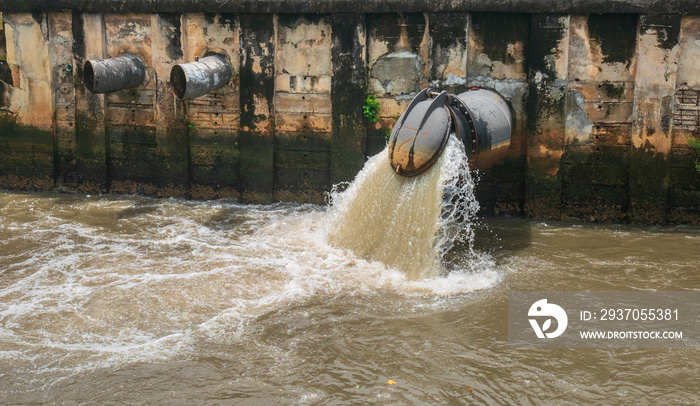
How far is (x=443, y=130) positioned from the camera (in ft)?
23.8

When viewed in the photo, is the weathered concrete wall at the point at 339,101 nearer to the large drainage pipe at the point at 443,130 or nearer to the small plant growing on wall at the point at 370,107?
the small plant growing on wall at the point at 370,107

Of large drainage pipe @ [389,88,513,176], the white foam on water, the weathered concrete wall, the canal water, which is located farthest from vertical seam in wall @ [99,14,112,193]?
large drainage pipe @ [389,88,513,176]

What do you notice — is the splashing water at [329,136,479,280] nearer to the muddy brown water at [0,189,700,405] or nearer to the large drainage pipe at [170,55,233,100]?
the muddy brown water at [0,189,700,405]

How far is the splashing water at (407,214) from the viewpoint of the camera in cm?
734

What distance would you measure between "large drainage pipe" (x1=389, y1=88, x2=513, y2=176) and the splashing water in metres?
0.16

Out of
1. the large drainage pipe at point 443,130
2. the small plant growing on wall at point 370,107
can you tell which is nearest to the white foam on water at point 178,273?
the large drainage pipe at point 443,130

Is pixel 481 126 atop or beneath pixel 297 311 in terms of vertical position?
atop

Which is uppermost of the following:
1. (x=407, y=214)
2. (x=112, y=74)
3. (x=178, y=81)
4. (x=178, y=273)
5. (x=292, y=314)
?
(x=112, y=74)

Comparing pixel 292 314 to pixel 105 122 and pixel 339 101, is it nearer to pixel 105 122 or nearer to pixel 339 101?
pixel 339 101

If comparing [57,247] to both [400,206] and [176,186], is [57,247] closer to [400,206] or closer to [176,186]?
[176,186]

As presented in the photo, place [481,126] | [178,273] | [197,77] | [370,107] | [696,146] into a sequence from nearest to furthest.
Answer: [178,273] < [481,126] < [696,146] < [197,77] < [370,107]

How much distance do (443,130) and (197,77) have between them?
3.49m

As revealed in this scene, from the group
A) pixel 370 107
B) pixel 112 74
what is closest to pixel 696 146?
pixel 370 107

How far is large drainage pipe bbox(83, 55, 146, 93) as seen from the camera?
31.2ft
